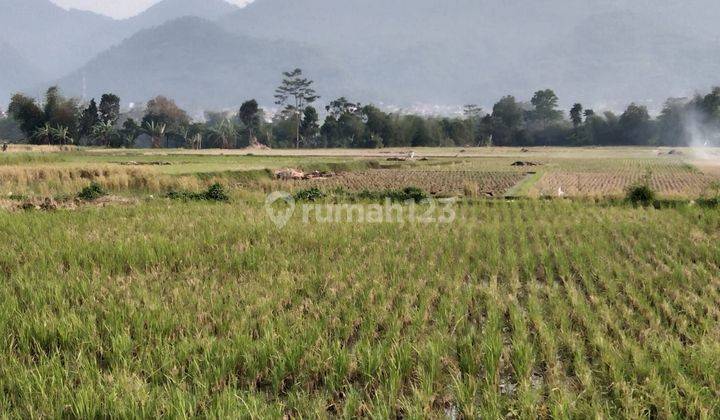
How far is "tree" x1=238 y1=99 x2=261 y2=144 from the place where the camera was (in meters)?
83.2

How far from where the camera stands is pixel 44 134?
60.2 meters

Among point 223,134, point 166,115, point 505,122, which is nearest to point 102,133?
point 166,115

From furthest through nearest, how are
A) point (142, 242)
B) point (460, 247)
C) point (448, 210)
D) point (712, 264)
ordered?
1. point (448, 210)
2. point (460, 247)
3. point (142, 242)
4. point (712, 264)

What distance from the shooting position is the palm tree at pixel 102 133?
66875 mm

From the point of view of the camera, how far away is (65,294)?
213 inches

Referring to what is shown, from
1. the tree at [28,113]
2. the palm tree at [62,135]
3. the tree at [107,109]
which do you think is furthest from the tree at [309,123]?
the tree at [28,113]

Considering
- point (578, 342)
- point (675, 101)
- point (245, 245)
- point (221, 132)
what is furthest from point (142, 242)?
point (675, 101)

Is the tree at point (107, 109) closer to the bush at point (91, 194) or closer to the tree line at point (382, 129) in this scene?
the tree line at point (382, 129)

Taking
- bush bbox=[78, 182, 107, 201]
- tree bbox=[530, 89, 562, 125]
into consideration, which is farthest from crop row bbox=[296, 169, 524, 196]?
tree bbox=[530, 89, 562, 125]

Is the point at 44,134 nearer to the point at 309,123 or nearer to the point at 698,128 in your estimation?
the point at 309,123

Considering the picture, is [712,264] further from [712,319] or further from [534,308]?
[534,308]

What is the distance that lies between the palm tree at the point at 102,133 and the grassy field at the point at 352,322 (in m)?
63.8

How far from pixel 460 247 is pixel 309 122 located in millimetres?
80706

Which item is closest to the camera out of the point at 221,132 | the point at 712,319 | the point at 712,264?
the point at 712,319
